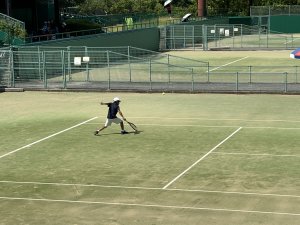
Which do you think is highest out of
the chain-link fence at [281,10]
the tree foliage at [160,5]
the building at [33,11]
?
the tree foliage at [160,5]

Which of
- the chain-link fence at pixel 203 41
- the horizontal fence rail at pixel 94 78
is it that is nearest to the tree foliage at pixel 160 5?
the chain-link fence at pixel 203 41

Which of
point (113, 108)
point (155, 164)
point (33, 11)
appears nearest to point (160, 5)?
point (33, 11)

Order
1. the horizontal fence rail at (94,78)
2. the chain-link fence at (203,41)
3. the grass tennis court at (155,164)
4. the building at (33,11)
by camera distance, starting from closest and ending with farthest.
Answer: the grass tennis court at (155,164)
the horizontal fence rail at (94,78)
the building at (33,11)
the chain-link fence at (203,41)

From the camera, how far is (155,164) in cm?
2522

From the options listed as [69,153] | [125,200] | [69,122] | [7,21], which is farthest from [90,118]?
[7,21]

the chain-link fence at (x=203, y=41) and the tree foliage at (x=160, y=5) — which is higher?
the tree foliage at (x=160, y=5)

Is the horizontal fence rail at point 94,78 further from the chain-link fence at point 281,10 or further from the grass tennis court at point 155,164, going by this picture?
the chain-link fence at point 281,10

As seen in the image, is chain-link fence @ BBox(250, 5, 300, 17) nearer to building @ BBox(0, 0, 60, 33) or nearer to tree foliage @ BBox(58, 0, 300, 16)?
tree foliage @ BBox(58, 0, 300, 16)

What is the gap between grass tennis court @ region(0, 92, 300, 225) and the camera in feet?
63.4

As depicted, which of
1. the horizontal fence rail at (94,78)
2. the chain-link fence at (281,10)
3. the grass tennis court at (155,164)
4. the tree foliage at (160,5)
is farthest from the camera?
the tree foliage at (160,5)

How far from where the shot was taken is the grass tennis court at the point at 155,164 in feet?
63.4

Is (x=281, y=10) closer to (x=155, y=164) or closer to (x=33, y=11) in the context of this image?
(x=33, y=11)

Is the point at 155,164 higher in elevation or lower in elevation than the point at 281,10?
lower

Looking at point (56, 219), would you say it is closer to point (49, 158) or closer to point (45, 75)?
point (49, 158)
